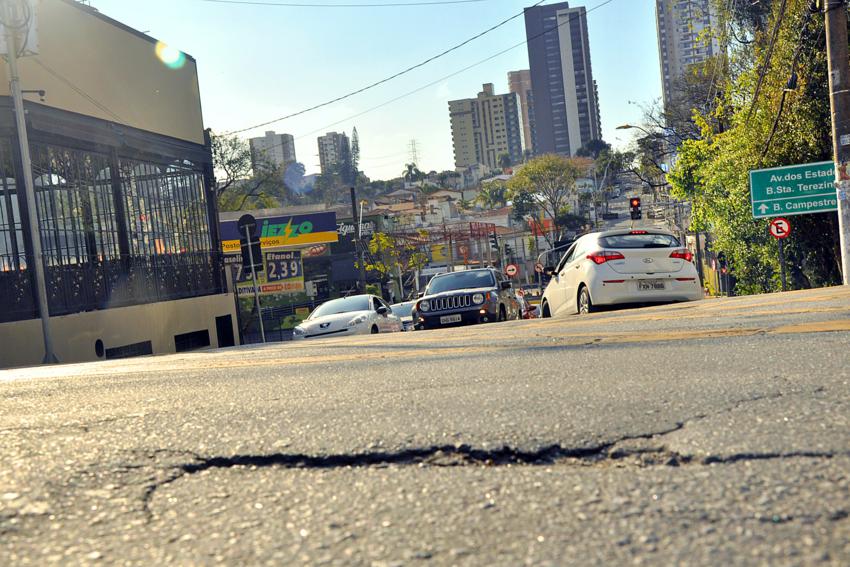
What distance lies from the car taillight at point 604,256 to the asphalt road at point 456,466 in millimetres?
8225

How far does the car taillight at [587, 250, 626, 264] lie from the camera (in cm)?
1362

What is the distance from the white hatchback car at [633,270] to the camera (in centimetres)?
1355

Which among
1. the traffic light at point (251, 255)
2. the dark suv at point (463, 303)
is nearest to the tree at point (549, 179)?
the traffic light at point (251, 255)

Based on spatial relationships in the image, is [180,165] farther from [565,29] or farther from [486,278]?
[565,29]

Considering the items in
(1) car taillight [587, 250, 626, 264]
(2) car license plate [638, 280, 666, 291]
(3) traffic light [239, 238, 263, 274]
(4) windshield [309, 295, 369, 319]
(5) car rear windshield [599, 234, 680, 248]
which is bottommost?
(4) windshield [309, 295, 369, 319]

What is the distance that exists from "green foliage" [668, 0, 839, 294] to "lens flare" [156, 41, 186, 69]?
16.3m

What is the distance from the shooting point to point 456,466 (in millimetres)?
3031

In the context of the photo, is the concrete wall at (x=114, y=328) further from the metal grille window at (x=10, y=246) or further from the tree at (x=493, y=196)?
the tree at (x=493, y=196)

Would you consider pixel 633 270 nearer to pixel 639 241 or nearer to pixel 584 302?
pixel 639 241

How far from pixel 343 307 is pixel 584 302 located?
706cm

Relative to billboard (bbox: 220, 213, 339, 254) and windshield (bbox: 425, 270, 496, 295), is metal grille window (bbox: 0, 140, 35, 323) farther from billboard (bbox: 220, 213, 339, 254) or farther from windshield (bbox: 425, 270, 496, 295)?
billboard (bbox: 220, 213, 339, 254)

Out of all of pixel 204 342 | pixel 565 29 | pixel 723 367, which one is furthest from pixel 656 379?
pixel 565 29

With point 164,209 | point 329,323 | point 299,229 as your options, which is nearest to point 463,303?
point 329,323

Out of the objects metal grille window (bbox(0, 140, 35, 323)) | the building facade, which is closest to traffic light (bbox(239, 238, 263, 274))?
the building facade
